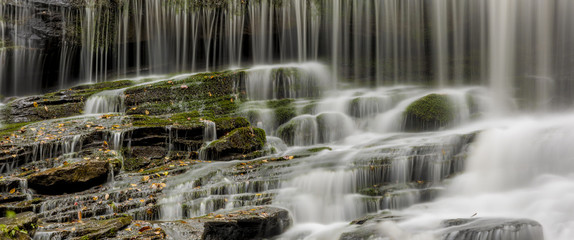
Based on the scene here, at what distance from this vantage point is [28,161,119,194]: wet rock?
23.9ft

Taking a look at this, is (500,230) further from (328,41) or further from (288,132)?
(328,41)

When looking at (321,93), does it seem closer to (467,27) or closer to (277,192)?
(467,27)

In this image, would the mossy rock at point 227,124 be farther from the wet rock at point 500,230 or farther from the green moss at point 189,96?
the wet rock at point 500,230

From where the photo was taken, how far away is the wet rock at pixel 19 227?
4.60 meters

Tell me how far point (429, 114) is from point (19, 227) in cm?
871

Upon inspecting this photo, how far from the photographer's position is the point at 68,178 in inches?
290

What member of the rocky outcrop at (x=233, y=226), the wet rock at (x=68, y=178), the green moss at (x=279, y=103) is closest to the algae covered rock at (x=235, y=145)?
the wet rock at (x=68, y=178)

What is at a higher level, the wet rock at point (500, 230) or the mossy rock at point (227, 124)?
the mossy rock at point (227, 124)

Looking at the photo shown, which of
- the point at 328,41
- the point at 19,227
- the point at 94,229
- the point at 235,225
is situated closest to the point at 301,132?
the point at 235,225

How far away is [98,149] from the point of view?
8953mm

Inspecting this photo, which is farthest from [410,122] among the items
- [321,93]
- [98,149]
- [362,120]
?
[98,149]

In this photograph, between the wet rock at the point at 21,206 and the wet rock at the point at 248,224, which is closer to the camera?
the wet rock at the point at 248,224

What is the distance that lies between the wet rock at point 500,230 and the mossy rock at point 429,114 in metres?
5.65

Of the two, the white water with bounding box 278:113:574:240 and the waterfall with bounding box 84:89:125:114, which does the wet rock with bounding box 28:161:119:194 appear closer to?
the white water with bounding box 278:113:574:240
